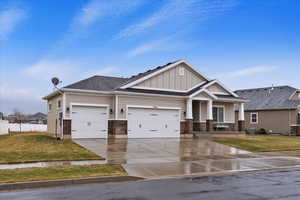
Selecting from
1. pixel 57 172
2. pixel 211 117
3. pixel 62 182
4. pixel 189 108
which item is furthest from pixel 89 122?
pixel 62 182

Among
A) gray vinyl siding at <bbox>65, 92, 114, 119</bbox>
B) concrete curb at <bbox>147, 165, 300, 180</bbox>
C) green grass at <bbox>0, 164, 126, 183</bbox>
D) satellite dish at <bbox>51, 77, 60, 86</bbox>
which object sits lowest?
concrete curb at <bbox>147, 165, 300, 180</bbox>

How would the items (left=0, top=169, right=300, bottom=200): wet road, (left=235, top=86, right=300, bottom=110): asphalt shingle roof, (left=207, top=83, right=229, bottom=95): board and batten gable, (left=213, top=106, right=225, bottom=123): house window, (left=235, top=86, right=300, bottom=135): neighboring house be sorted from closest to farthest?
(left=0, top=169, right=300, bottom=200): wet road, (left=207, top=83, right=229, bottom=95): board and batten gable, (left=213, top=106, right=225, bottom=123): house window, (left=235, top=86, right=300, bottom=135): neighboring house, (left=235, top=86, right=300, bottom=110): asphalt shingle roof

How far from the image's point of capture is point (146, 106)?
2469 centimetres

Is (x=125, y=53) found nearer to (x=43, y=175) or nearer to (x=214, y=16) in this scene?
(x=214, y=16)

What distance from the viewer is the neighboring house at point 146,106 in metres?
22.9

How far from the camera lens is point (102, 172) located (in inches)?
415

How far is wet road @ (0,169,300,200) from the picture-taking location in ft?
24.2

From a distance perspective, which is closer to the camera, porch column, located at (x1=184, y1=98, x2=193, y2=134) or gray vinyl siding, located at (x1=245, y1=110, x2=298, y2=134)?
porch column, located at (x1=184, y1=98, x2=193, y2=134)

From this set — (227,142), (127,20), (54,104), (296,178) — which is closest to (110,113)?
(54,104)

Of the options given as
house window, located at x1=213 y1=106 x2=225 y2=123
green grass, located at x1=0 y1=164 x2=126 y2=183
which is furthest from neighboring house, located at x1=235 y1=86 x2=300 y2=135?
green grass, located at x1=0 y1=164 x2=126 y2=183

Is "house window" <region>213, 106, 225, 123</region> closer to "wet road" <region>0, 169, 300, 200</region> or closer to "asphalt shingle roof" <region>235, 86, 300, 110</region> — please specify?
"asphalt shingle roof" <region>235, 86, 300, 110</region>

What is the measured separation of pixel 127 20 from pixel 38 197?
1569 centimetres

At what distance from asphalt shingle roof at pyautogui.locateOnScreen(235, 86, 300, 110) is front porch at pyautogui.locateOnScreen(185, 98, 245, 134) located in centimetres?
1057

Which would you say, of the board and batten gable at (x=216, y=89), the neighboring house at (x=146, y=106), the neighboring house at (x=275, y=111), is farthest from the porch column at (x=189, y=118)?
the neighboring house at (x=275, y=111)
